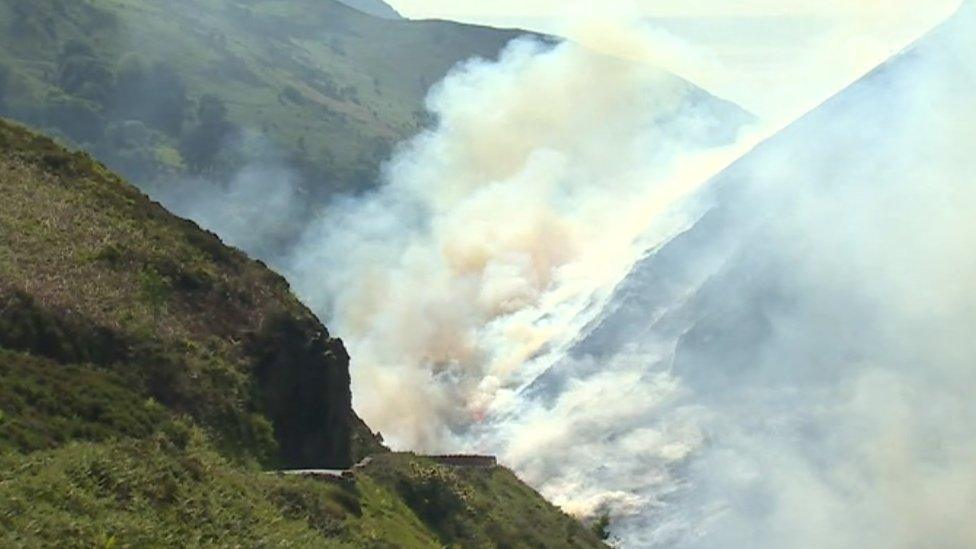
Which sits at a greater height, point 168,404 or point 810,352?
point 810,352

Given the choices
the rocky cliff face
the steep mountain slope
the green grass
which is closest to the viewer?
the green grass

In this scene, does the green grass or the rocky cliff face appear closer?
the green grass

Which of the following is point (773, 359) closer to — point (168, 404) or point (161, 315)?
point (161, 315)

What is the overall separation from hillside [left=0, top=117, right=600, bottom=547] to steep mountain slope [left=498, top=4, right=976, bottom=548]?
131 feet

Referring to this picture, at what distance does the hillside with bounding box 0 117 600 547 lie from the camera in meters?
35.6

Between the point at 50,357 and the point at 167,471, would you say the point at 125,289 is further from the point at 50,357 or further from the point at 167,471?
the point at 167,471

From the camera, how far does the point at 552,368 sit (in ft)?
483

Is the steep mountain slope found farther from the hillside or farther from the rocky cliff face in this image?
the rocky cliff face

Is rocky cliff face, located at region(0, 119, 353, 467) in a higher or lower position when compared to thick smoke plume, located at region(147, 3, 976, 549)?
lower

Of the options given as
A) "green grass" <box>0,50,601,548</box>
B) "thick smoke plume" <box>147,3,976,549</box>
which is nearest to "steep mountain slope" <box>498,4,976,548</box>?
"thick smoke plume" <box>147,3,976,549</box>

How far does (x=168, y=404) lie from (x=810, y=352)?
8656 centimetres

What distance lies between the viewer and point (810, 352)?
127 metres

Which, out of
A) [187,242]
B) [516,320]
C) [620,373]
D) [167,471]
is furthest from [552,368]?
[167,471]

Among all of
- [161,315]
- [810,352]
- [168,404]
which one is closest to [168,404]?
[168,404]
